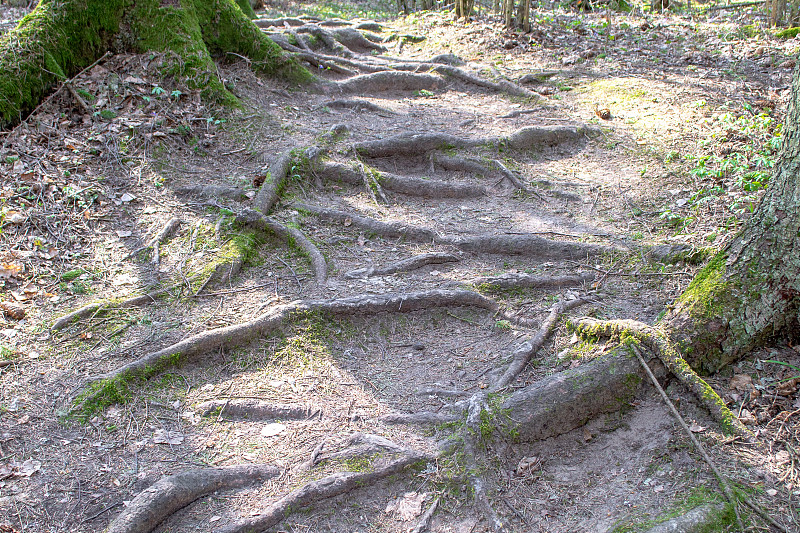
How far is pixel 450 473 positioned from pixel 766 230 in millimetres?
2410

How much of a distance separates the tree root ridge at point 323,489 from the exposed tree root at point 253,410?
65 centimetres

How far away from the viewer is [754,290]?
3414 millimetres

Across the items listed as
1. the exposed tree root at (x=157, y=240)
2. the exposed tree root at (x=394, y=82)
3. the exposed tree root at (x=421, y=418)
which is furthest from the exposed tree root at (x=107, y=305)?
the exposed tree root at (x=394, y=82)

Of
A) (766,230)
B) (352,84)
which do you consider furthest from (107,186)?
(766,230)

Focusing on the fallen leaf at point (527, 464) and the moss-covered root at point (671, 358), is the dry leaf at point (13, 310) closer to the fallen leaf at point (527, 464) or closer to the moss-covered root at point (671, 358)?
the fallen leaf at point (527, 464)

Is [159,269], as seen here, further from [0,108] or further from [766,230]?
[766,230]

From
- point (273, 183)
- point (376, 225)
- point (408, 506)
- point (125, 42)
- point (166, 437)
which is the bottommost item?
point (408, 506)

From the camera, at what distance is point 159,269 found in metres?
5.06

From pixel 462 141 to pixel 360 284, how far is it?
3.16 meters

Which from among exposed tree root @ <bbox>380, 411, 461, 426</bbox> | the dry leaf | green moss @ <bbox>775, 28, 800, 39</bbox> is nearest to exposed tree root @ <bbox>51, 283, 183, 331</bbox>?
the dry leaf

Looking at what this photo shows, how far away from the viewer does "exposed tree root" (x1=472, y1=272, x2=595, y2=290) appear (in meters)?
4.83

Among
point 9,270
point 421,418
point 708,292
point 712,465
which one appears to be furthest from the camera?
point 9,270

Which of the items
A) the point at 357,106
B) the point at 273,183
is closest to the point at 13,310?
the point at 273,183

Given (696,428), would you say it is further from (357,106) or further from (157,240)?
(357,106)
